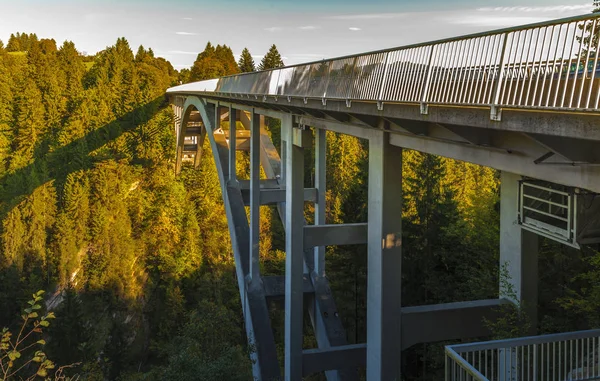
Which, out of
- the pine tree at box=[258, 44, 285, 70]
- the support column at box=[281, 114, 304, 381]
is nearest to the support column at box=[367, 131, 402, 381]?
the support column at box=[281, 114, 304, 381]

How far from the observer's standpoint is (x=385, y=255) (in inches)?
305

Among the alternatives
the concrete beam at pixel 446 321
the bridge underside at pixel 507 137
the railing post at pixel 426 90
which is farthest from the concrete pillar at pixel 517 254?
the railing post at pixel 426 90

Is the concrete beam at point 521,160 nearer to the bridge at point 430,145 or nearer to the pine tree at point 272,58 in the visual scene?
the bridge at point 430,145

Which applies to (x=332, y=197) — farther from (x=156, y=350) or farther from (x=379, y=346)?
(x=379, y=346)

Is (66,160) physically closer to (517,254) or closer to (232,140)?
(232,140)

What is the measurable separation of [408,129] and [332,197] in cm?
3649

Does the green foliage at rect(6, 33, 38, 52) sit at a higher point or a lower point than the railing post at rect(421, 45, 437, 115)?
higher

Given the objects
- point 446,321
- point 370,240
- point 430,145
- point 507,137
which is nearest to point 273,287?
point 446,321

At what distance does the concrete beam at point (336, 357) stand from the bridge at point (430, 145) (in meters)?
0.03

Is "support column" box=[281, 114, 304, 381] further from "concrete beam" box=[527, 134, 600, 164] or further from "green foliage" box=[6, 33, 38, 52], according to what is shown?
"green foliage" box=[6, 33, 38, 52]

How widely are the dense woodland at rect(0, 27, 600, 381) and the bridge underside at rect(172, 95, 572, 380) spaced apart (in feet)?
8.58

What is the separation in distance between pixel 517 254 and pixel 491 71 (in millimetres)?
3845

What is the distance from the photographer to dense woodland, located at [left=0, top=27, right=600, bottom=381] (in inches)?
762

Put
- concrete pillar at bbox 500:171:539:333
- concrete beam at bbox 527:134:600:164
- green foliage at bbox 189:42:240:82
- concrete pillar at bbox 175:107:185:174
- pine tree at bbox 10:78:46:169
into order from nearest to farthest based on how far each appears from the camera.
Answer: concrete beam at bbox 527:134:600:164, concrete pillar at bbox 500:171:539:333, concrete pillar at bbox 175:107:185:174, pine tree at bbox 10:78:46:169, green foliage at bbox 189:42:240:82
